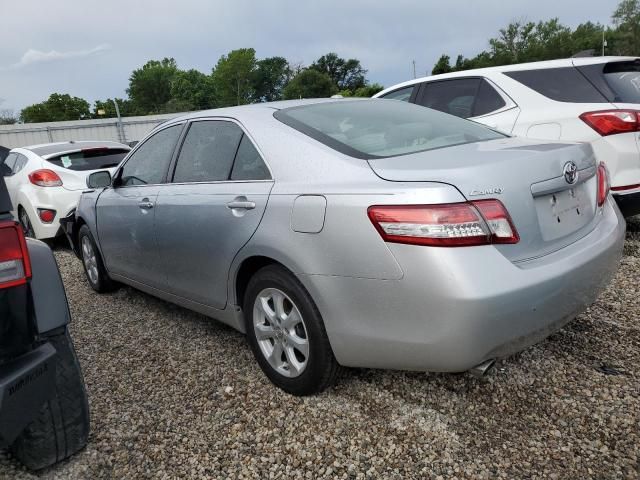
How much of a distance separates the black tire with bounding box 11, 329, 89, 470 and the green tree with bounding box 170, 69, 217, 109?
93.4 meters

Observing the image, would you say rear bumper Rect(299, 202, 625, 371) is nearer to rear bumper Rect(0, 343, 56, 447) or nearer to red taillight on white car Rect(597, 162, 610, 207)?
red taillight on white car Rect(597, 162, 610, 207)

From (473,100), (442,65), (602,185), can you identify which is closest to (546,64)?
(473,100)

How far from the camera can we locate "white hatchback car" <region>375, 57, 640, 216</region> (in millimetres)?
4012

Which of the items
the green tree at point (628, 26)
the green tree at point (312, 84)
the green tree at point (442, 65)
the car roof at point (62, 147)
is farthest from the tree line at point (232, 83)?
the car roof at point (62, 147)

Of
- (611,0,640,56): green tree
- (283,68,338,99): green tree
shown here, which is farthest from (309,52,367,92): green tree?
(611,0,640,56): green tree

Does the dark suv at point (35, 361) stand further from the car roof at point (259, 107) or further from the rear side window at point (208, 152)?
the car roof at point (259, 107)

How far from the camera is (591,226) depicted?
7.87 ft

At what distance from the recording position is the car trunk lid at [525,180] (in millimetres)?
1984

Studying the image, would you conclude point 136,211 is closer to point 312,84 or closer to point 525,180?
point 525,180

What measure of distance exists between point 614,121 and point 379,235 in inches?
120

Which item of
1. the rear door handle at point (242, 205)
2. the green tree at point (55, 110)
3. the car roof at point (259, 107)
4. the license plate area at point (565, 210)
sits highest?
the green tree at point (55, 110)

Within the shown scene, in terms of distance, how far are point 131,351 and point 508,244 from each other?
2.53 meters

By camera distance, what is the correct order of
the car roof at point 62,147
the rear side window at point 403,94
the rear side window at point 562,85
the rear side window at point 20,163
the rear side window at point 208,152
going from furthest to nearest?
the rear side window at point 20,163, the car roof at point 62,147, the rear side window at point 403,94, the rear side window at point 562,85, the rear side window at point 208,152

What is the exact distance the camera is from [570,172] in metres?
2.26
